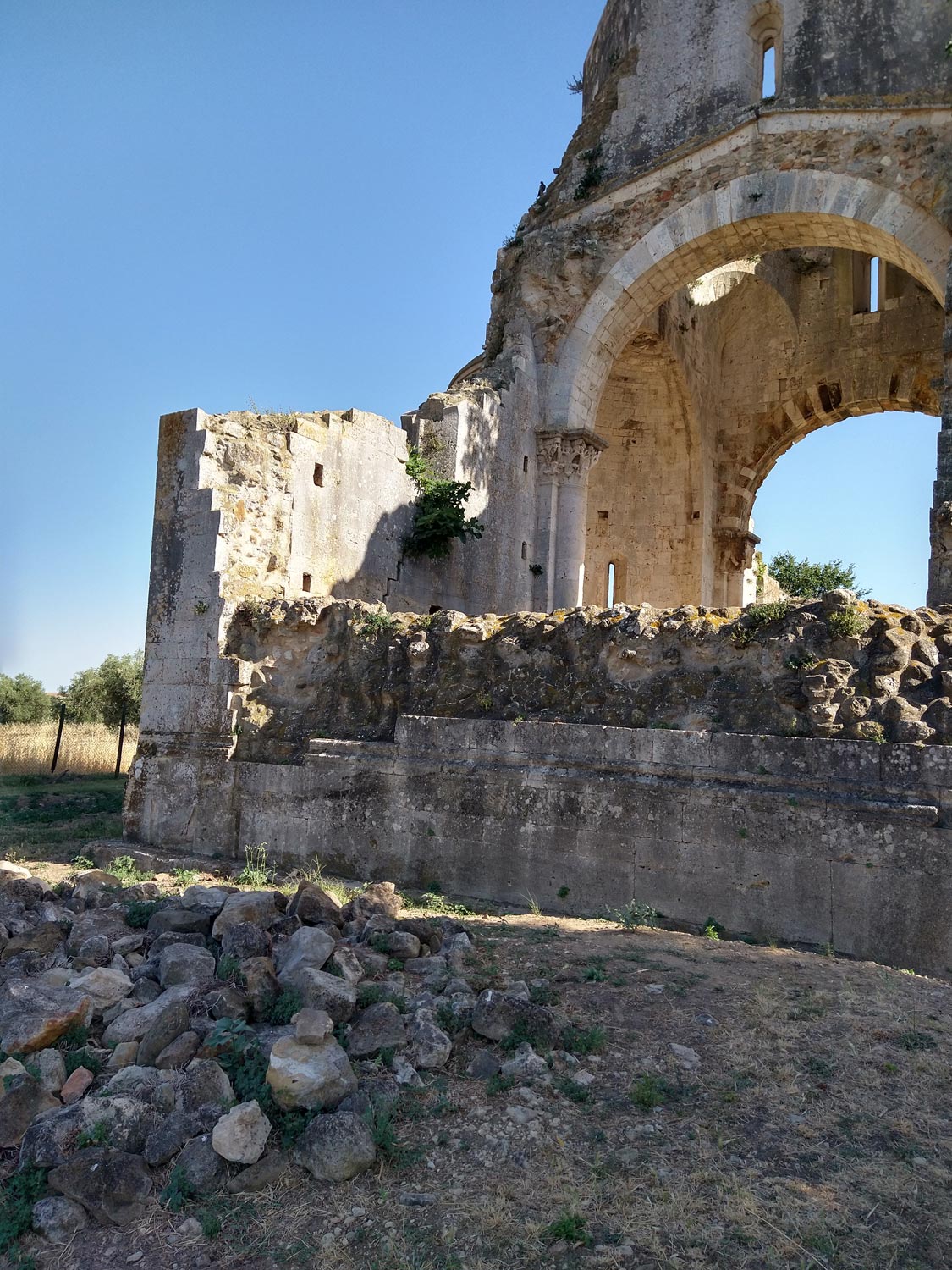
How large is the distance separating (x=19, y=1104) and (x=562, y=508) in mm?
11814

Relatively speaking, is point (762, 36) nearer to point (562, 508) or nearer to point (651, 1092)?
point (562, 508)

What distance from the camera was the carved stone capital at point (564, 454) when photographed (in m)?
14.0

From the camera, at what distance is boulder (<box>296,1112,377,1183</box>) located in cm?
322

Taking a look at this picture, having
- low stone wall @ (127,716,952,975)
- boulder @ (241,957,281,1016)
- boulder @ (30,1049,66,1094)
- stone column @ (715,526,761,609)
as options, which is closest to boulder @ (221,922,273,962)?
boulder @ (241,957,281,1016)

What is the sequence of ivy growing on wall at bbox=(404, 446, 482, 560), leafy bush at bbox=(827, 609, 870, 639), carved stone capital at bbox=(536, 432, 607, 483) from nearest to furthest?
1. leafy bush at bbox=(827, 609, 870, 639)
2. ivy growing on wall at bbox=(404, 446, 482, 560)
3. carved stone capital at bbox=(536, 432, 607, 483)

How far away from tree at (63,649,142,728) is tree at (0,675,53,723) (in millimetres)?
2137

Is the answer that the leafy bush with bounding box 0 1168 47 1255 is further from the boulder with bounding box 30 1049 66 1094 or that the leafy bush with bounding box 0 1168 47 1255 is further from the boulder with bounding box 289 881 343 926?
the boulder with bounding box 289 881 343 926

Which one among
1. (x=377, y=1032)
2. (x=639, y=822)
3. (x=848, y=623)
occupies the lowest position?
(x=377, y=1032)

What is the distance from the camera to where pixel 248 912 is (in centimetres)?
519

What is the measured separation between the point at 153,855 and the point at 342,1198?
251 inches

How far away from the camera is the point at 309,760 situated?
28.1 ft

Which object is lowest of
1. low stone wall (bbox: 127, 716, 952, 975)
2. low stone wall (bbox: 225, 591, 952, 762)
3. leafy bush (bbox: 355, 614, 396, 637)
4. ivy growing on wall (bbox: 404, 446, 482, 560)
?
low stone wall (bbox: 127, 716, 952, 975)

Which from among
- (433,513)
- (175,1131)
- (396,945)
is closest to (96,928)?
(396,945)

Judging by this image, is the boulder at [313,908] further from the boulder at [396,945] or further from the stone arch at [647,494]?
the stone arch at [647,494]
